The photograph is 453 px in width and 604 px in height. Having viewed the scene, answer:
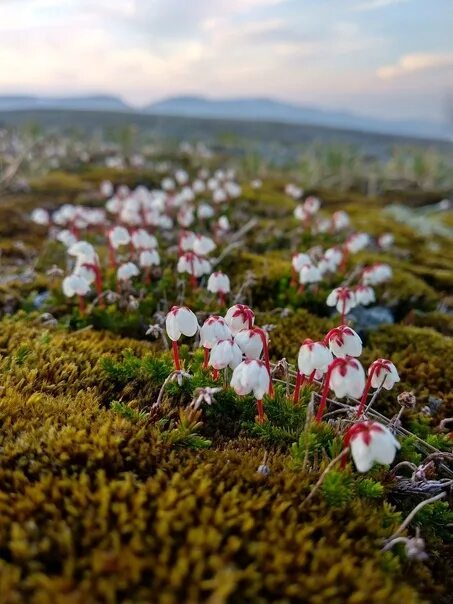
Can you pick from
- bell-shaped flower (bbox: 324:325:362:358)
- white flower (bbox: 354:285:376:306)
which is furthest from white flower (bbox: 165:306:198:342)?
white flower (bbox: 354:285:376:306)

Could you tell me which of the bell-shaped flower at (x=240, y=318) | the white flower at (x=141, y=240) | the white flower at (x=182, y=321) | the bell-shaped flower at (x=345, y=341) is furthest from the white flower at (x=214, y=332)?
the white flower at (x=141, y=240)

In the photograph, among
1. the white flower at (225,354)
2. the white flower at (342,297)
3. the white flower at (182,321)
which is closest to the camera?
the white flower at (225,354)

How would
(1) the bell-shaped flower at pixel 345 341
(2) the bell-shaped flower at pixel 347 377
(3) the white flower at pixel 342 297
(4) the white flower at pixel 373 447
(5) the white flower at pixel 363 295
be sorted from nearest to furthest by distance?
(4) the white flower at pixel 373 447
(2) the bell-shaped flower at pixel 347 377
(1) the bell-shaped flower at pixel 345 341
(3) the white flower at pixel 342 297
(5) the white flower at pixel 363 295

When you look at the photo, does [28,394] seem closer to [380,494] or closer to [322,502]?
[322,502]

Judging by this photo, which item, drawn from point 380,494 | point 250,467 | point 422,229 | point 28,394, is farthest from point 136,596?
point 422,229

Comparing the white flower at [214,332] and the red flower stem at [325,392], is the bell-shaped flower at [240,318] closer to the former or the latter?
the white flower at [214,332]

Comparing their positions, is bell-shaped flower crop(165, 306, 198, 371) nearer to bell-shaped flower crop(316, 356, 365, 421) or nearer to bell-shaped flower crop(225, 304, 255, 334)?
bell-shaped flower crop(225, 304, 255, 334)
